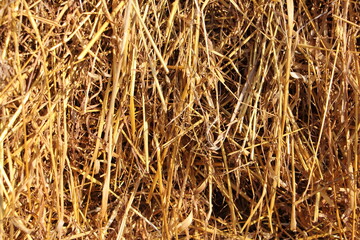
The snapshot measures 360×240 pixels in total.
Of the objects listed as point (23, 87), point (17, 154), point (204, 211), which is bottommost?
point (204, 211)

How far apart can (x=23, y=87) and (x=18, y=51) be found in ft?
0.21

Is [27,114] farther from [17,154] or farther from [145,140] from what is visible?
[145,140]

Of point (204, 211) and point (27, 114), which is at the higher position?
point (27, 114)

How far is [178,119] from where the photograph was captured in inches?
32.5

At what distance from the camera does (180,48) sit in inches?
32.7

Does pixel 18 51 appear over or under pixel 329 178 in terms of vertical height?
over

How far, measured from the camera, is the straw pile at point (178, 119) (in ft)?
2.64

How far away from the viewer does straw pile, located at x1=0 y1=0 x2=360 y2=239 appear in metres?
0.81

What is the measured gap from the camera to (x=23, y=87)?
800mm

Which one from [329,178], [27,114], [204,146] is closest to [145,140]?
[204,146]

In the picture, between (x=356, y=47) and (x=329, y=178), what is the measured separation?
0.25m

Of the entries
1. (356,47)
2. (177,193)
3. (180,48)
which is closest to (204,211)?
(177,193)

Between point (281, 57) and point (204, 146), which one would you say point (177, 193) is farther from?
point (281, 57)

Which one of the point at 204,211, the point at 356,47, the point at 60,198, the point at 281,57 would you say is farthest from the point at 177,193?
the point at 356,47
